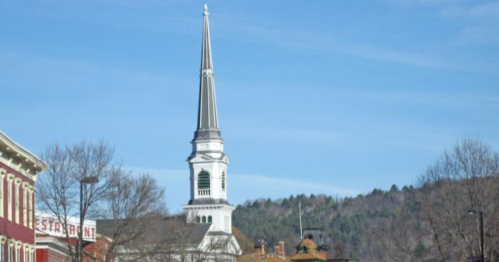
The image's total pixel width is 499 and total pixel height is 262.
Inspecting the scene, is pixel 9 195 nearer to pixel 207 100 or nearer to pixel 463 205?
pixel 463 205

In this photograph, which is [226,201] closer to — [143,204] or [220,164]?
[220,164]

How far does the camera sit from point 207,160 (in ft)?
614

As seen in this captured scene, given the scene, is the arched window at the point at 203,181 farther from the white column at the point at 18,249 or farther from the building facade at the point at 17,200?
the white column at the point at 18,249

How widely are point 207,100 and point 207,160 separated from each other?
964cm

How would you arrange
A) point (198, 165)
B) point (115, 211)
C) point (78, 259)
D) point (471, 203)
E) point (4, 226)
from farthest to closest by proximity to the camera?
point (198, 165), point (471, 203), point (115, 211), point (78, 259), point (4, 226)

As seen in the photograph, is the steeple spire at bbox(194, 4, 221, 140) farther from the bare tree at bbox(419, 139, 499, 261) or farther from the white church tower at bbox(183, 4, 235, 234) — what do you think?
the bare tree at bbox(419, 139, 499, 261)

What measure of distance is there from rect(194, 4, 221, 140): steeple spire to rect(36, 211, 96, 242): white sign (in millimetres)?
104226

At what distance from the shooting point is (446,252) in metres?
96.4

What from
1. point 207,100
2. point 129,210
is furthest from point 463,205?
point 207,100

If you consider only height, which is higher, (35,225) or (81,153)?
(81,153)

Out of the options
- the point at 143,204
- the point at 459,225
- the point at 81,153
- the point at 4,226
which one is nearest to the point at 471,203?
the point at 459,225

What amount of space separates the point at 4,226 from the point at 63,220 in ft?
37.8

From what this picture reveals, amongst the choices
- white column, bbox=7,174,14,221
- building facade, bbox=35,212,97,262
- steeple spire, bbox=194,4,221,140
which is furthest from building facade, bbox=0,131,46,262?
steeple spire, bbox=194,4,221,140

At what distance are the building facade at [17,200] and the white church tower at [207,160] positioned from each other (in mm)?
111065
